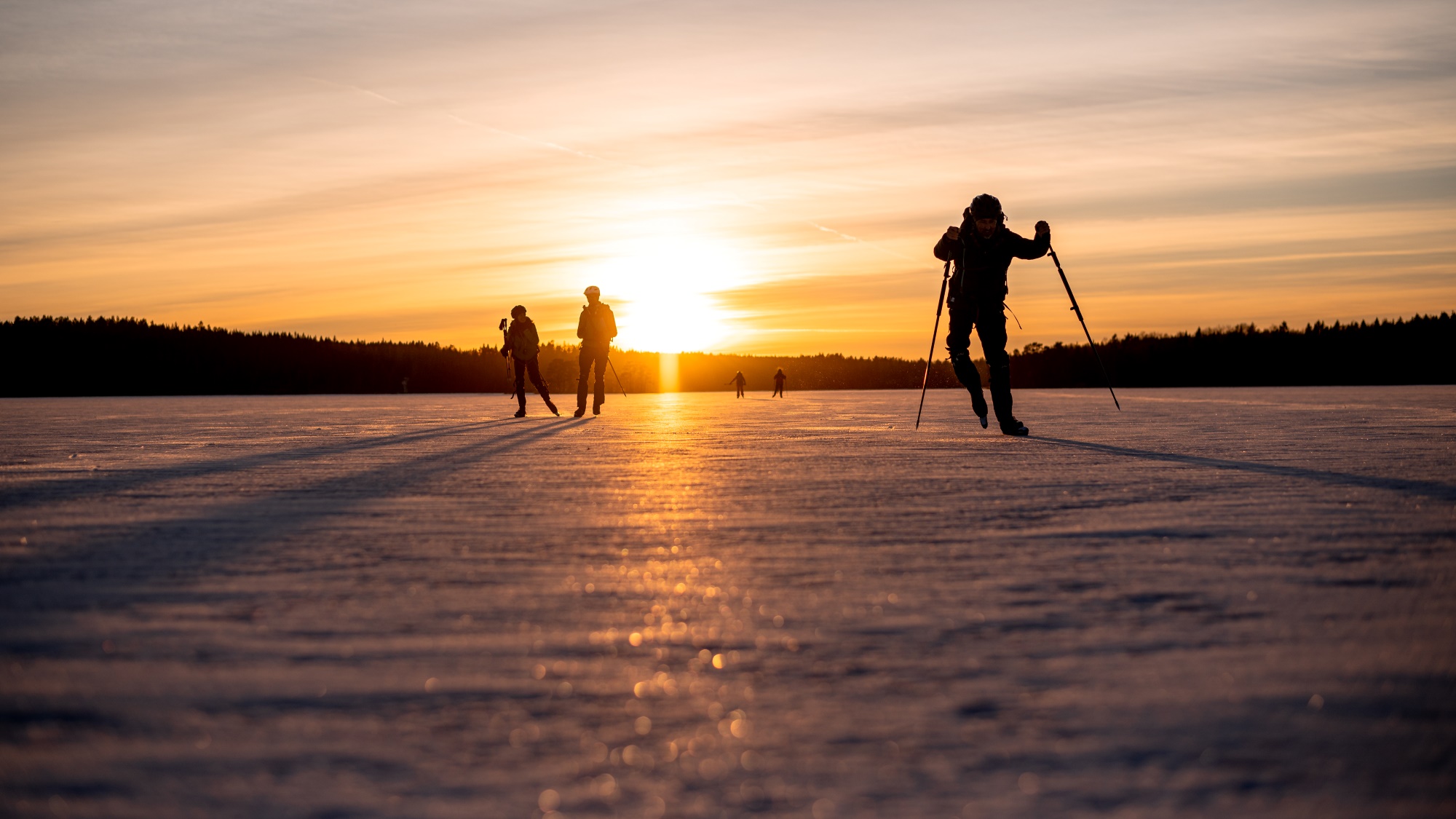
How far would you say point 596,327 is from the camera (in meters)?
19.9

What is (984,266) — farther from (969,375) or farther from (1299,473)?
(1299,473)

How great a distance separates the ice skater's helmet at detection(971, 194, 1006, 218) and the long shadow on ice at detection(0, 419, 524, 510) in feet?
20.7

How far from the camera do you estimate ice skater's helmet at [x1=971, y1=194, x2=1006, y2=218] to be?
11.9 meters

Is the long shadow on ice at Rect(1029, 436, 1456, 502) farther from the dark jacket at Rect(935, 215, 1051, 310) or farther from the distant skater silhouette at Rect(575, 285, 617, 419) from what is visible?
the distant skater silhouette at Rect(575, 285, 617, 419)

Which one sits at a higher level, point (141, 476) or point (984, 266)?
point (984, 266)

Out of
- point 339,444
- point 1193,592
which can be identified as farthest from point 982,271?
point 1193,592

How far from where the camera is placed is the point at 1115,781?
2064 millimetres

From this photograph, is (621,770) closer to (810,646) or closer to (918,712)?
(918,712)

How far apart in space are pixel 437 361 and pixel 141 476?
9046 cm

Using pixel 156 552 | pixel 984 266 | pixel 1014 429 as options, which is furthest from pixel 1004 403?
pixel 156 552

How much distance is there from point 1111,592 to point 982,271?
8.71 metres

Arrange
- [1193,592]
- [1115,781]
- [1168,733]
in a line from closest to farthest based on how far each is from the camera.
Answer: [1115,781] → [1168,733] → [1193,592]

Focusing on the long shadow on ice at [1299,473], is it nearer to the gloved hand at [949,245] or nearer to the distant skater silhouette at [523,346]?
the gloved hand at [949,245]

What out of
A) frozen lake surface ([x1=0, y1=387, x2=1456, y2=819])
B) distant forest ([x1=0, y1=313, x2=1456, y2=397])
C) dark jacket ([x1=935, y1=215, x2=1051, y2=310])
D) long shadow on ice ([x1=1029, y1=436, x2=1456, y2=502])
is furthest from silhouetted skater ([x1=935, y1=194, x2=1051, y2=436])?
distant forest ([x1=0, y1=313, x2=1456, y2=397])
